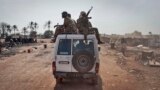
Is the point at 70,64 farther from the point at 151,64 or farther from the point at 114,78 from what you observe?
the point at 151,64

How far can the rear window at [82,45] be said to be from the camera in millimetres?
A: 12664

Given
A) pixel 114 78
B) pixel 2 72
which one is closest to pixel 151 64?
pixel 114 78

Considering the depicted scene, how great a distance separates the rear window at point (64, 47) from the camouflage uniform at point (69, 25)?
174 cm

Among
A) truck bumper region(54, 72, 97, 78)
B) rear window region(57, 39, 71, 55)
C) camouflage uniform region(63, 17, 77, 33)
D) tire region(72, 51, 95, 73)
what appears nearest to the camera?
tire region(72, 51, 95, 73)

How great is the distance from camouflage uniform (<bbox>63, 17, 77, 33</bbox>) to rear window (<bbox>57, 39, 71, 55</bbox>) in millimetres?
1740

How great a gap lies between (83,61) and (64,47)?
98cm

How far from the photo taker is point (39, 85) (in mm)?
13805

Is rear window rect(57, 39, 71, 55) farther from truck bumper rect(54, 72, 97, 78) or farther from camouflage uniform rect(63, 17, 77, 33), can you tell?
camouflage uniform rect(63, 17, 77, 33)

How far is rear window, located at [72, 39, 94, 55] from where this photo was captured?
1266 centimetres

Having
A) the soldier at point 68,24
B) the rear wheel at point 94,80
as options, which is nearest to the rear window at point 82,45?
the rear wheel at point 94,80

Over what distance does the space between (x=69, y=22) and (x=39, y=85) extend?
3.16 meters

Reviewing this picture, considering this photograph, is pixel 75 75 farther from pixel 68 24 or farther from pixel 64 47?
pixel 68 24

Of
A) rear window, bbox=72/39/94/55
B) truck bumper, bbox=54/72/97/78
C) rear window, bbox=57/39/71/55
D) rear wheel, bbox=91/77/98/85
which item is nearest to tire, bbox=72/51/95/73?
truck bumper, bbox=54/72/97/78

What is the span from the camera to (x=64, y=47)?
41.9 feet
